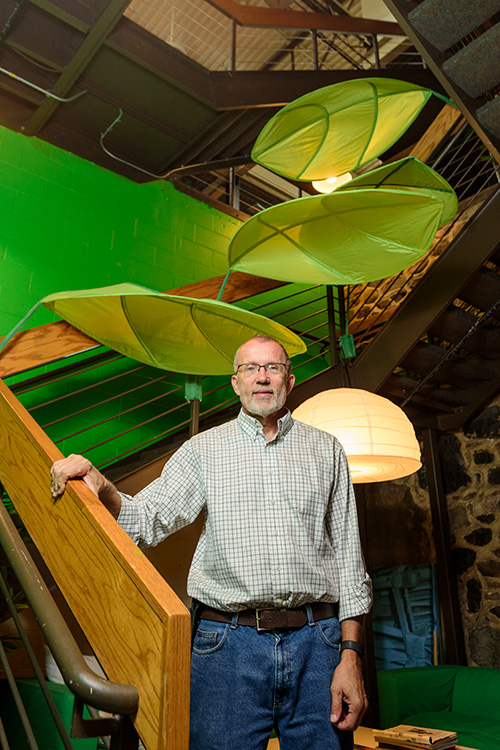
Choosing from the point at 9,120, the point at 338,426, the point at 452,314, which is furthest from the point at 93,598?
the point at 9,120

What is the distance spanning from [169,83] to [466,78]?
2.03 meters

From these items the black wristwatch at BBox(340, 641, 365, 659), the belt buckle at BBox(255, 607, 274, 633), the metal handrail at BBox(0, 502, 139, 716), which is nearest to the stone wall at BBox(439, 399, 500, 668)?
the black wristwatch at BBox(340, 641, 365, 659)

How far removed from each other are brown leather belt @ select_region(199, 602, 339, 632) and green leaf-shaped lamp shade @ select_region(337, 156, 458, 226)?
225 cm

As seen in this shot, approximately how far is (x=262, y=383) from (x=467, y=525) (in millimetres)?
3740

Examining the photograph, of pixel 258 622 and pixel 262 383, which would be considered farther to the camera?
pixel 262 383

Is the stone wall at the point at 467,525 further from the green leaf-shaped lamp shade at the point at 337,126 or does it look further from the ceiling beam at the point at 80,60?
the ceiling beam at the point at 80,60

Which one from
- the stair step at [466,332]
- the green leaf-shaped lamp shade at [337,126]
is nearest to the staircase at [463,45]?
the green leaf-shaped lamp shade at [337,126]

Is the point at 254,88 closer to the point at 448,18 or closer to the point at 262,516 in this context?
the point at 448,18

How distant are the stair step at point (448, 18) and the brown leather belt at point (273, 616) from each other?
108 inches

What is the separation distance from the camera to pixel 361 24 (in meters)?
4.28

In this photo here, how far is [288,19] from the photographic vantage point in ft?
12.8

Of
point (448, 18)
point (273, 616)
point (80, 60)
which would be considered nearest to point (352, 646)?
point (273, 616)

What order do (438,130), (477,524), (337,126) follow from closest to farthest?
(337,126), (477,524), (438,130)

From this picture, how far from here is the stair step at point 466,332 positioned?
3902 millimetres
